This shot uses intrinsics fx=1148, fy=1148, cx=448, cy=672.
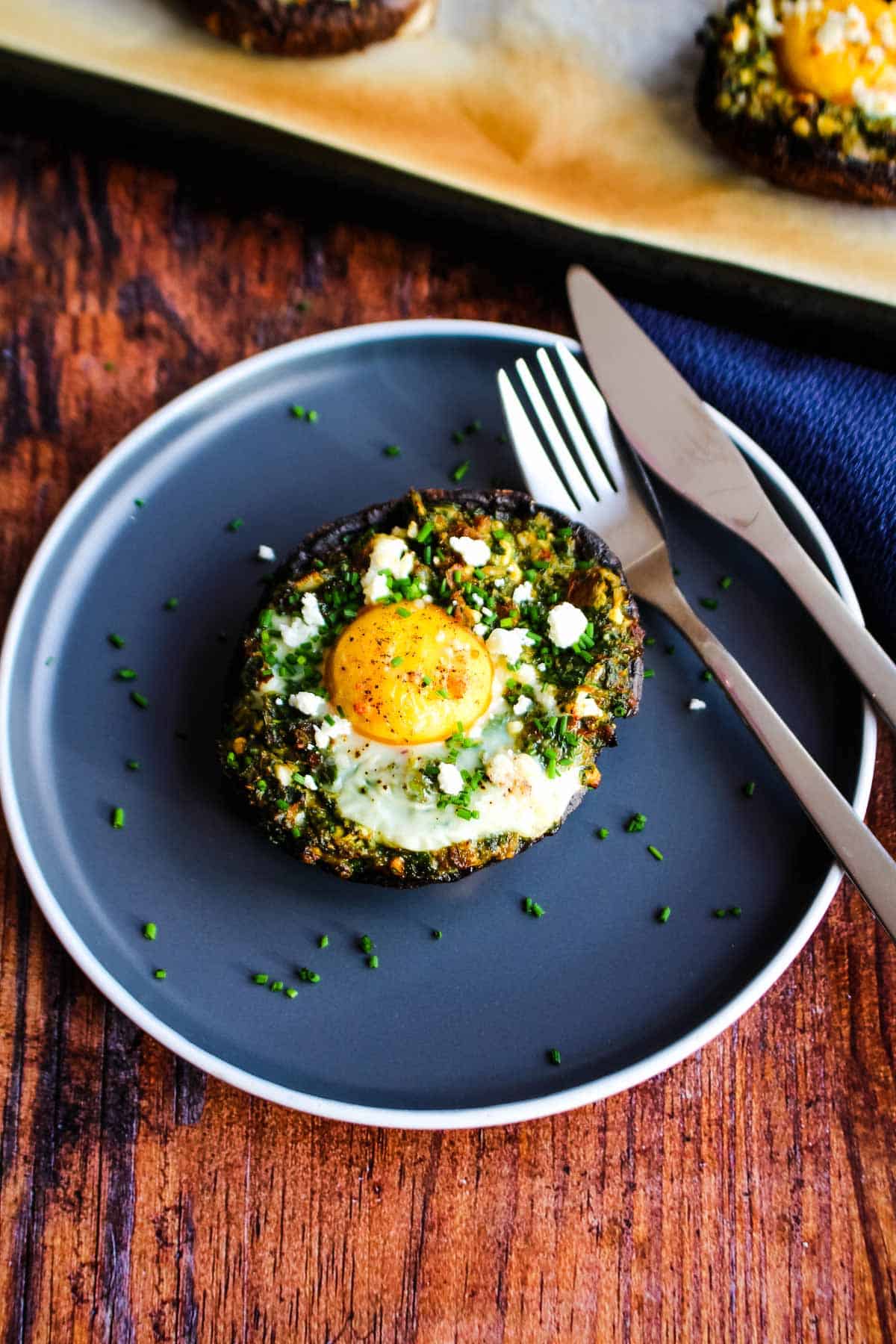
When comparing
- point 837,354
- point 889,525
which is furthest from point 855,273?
point 889,525

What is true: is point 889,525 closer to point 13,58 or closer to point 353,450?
point 353,450

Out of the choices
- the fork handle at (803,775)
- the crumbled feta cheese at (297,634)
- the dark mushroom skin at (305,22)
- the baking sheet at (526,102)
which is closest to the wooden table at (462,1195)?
the fork handle at (803,775)

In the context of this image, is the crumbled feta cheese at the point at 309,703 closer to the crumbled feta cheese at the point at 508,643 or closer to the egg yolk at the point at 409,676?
the egg yolk at the point at 409,676

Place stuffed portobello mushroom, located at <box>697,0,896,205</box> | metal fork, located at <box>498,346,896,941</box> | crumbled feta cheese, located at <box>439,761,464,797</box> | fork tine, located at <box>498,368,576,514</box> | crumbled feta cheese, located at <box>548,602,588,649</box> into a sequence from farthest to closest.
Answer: stuffed portobello mushroom, located at <box>697,0,896,205</box>, fork tine, located at <box>498,368,576,514</box>, metal fork, located at <box>498,346,896,941</box>, crumbled feta cheese, located at <box>548,602,588,649</box>, crumbled feta cheese, located at <box>439,761,464,797</box>

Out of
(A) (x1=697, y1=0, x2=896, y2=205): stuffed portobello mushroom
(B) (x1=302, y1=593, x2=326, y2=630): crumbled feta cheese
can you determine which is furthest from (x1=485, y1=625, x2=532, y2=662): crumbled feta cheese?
(A) (x1=697, y1=0, x2=896, y2=205): stuffed portobello mushroom

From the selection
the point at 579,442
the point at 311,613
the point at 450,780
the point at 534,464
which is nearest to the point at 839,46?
the point at 579,442

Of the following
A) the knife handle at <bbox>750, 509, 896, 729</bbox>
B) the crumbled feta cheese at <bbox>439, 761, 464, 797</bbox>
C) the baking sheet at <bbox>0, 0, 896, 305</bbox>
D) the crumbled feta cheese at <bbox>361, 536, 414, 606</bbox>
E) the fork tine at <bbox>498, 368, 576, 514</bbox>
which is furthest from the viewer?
the baking sheet at <bbox>0, 0, 896, 305</bbox>

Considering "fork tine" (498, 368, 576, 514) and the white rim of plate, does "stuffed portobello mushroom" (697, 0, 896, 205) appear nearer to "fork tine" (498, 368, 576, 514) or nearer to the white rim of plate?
the white rim of plate

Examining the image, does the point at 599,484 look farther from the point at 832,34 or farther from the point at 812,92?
the point at 832,34

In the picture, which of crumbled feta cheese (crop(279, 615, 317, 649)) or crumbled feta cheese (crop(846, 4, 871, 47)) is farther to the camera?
crumbled feta cheese (crop(846, 4, 871, 47))
